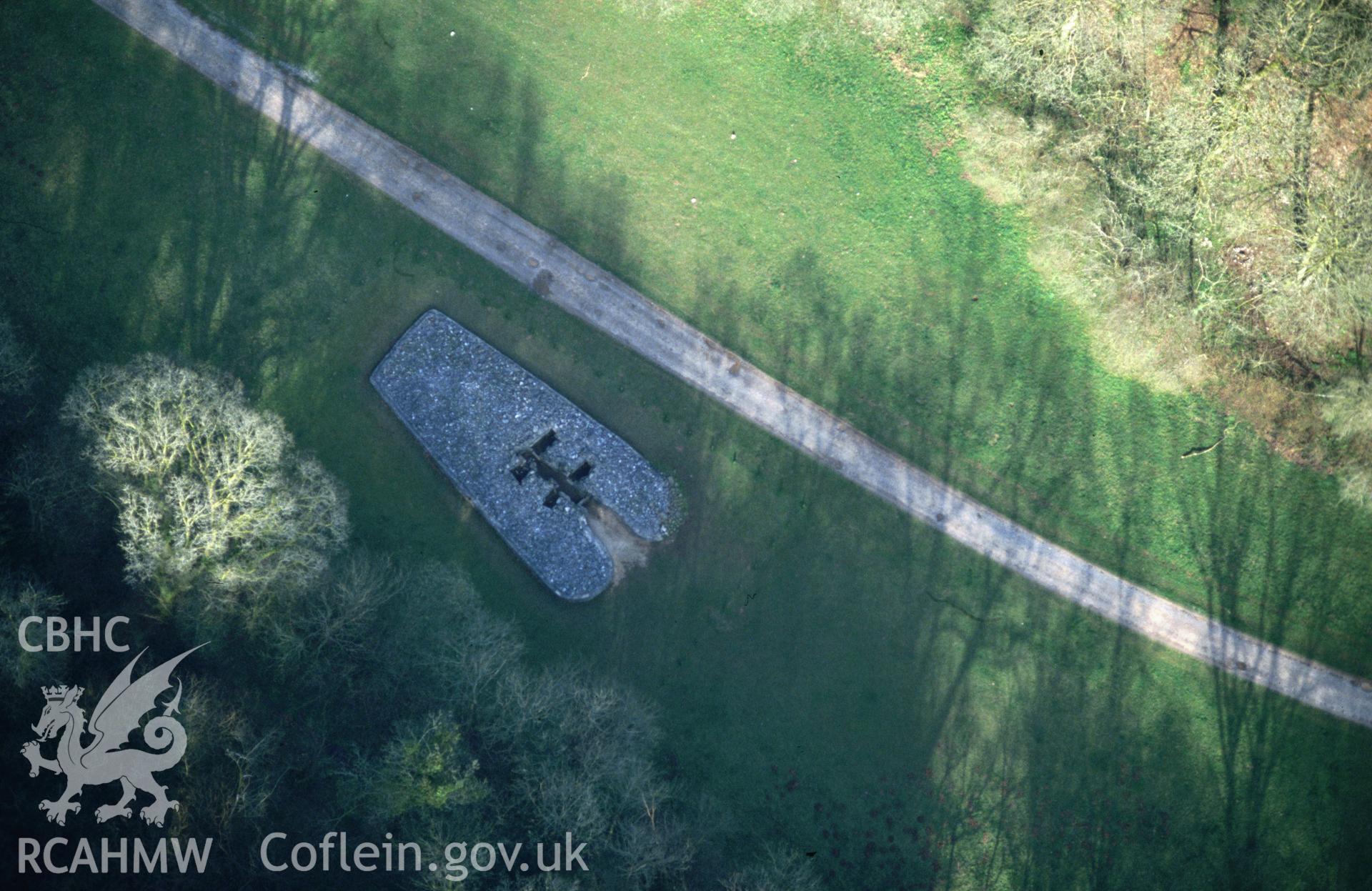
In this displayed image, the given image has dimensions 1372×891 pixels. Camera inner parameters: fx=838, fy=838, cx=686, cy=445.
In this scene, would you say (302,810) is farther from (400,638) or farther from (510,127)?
(510,127)

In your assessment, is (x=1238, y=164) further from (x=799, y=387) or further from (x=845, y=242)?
(x=799, y=387)

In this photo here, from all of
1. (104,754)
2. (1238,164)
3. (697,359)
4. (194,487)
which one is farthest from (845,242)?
(104,754)

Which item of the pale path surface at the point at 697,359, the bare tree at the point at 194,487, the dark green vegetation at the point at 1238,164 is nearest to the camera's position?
the bare tree at the point at 194,487

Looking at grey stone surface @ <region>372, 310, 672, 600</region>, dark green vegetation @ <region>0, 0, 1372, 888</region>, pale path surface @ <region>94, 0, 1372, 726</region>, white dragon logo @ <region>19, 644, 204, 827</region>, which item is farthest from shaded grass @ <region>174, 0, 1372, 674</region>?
white dragon logo @ <region>19, 644, 204, 827</region>

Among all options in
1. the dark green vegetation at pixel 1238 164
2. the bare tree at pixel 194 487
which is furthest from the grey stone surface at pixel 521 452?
the dark green vegetation at pixel 1238 164

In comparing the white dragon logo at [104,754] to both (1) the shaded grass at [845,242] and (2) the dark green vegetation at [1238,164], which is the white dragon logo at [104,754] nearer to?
(1) the shaded grass at [845,242]

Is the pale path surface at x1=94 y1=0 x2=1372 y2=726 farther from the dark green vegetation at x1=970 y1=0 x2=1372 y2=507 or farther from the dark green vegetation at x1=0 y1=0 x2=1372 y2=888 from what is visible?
the dark green vegetation at x1=970 y1=0 x2=1372 y2=507
